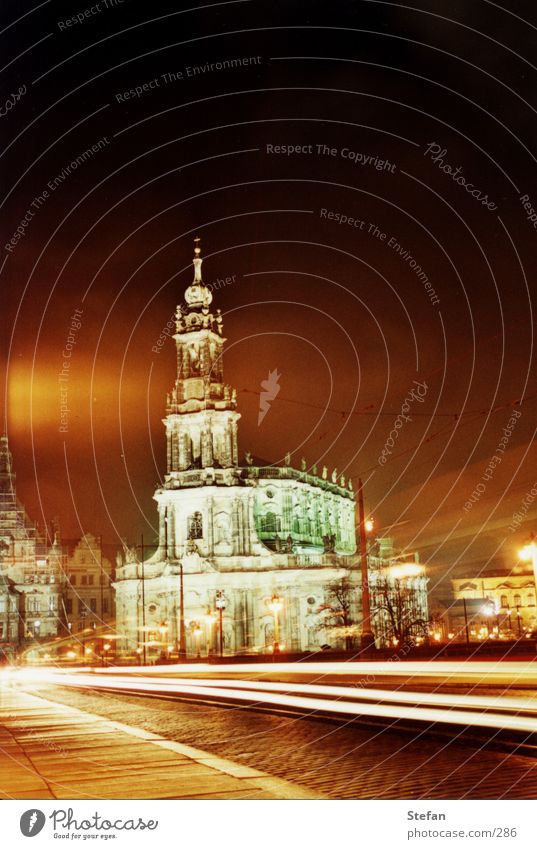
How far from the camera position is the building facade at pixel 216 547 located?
2916 inches

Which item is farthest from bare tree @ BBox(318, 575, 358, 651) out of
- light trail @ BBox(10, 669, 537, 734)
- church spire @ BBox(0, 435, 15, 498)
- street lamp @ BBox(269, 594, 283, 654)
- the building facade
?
light trail @ BBox(10, 669, 537, 734)

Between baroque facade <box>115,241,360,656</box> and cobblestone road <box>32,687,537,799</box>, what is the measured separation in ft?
183

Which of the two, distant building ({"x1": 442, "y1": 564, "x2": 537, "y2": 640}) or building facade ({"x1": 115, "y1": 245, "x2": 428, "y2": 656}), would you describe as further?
distant building ({"x1": 442, "y1": 564, "x2": 537, "y2": 640})

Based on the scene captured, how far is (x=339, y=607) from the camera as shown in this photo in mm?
74250

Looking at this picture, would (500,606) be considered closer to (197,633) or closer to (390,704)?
(197,633)

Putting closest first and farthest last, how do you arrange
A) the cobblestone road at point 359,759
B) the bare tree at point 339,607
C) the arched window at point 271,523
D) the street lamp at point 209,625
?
the cobblestone road at point 359,759
the street lamp at point 209,625
the bare tree at point 339,607
the arched window at point 271,523

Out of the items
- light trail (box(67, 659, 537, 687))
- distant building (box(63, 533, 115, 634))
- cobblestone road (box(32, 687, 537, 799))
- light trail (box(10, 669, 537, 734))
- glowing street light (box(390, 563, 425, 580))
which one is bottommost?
cobblestone road (box(32, 687, 537, 799))

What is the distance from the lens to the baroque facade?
243 feet

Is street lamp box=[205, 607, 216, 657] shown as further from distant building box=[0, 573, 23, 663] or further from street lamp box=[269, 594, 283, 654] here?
street lamp box=[269, 594, 283, 654]

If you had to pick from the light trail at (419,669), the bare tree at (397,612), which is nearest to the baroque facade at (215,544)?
the bare tree at (397,612)

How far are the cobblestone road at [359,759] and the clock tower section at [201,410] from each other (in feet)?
204

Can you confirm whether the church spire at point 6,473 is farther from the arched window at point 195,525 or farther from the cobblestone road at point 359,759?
the cobblestone road at point 359,759
